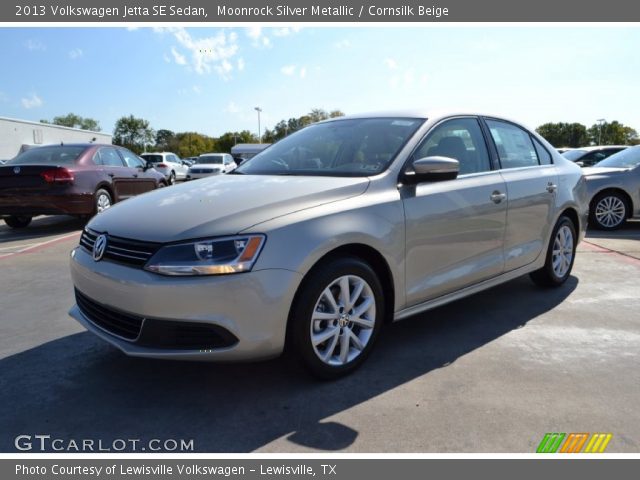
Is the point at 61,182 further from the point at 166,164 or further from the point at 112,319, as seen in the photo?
the point at 166,164

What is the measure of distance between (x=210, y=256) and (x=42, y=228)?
8.36 m

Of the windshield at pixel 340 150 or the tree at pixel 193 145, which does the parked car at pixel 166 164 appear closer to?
the windshield at pixel 340 150

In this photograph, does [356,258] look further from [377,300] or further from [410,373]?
[410,373]

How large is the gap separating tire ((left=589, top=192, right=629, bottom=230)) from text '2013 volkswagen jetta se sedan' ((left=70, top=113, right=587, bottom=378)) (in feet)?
17.2

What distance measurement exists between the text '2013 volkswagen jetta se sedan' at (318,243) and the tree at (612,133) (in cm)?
9904

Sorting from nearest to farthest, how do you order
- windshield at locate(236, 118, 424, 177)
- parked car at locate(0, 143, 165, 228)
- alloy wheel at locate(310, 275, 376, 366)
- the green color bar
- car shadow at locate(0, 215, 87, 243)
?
the green color bar
alloy wheel at locate(310, 275, 376, 366)
windshield at locate(236, 118, 424, 177)
parked car at locate(0, 143, 165, 228)
car shadow at locate(0, 215, 87, 243)

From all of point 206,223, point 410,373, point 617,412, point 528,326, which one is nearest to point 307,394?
point 410,373

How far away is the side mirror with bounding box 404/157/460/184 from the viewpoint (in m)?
3.22

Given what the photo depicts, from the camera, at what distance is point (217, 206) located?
2.89 metres

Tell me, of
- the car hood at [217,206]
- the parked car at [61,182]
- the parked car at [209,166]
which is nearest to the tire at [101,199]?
the parked car at [61,182]

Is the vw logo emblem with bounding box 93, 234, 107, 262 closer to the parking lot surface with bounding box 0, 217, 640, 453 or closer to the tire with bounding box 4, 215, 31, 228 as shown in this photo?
the parking lot surface with bounding box 0, 217, 640, 453

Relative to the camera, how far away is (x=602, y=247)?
286 inches

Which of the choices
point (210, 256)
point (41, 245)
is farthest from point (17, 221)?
point (210, 256)

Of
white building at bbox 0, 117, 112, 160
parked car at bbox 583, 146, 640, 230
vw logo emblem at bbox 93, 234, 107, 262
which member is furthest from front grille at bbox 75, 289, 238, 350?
white building at bbox 0, 117, 112, 160
